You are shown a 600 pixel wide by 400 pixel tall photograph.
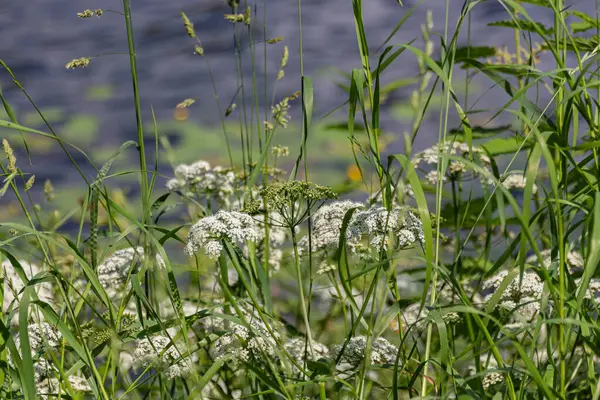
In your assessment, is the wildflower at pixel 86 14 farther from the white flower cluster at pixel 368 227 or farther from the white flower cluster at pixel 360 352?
the white flower cluster at pixel 360 352

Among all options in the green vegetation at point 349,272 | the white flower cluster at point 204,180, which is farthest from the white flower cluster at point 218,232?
the white flower cluster at point 204,180

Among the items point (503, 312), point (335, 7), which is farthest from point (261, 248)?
point (335, 7)

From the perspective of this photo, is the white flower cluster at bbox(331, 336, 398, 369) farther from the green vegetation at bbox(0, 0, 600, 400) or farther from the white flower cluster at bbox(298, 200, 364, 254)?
the white flower cluster at bbox(298, 200, 364, 254)

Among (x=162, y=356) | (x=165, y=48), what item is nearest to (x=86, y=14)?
(x=162, y=356)

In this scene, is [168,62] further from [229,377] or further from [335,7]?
[229,377]

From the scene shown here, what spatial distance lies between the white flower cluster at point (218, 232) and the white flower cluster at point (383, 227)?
0.16 meters

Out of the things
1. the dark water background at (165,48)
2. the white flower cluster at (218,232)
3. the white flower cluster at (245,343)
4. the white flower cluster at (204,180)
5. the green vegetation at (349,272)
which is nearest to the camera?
the green vegetation at (349,272)

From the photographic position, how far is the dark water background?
391 centimetres

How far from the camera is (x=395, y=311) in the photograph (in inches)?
47.7

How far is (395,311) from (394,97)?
2496 millimetres

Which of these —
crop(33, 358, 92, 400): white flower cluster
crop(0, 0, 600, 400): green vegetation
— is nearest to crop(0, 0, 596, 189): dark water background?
crop(0, 0, 600, 400): green vegetation

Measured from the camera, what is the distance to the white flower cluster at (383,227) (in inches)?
52.7

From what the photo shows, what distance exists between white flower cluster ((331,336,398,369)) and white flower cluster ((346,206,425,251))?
0.51 feet

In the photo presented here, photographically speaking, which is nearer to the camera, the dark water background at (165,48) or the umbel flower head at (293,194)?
the umbel flower head at (293,194)
